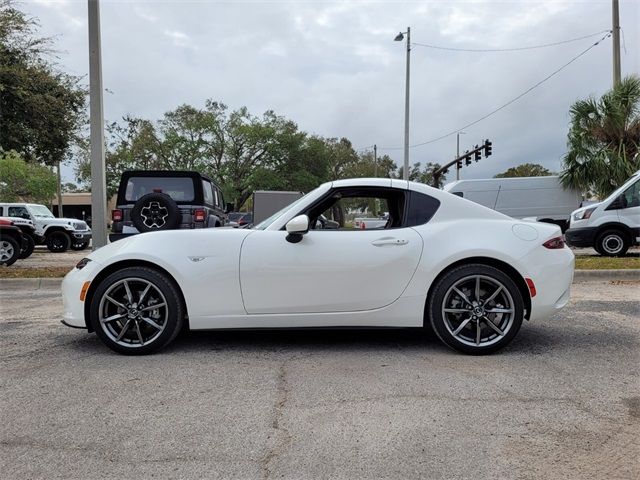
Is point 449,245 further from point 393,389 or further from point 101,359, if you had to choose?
point 101,359

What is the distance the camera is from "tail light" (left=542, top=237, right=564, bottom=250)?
4309 millimetres

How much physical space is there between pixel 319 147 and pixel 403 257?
38472 millimetres

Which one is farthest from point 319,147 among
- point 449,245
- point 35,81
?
point 449,245

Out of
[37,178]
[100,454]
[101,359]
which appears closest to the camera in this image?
[100,454]

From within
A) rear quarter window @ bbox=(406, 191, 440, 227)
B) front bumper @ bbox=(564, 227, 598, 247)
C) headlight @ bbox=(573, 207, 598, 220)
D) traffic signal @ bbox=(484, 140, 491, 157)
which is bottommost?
front bumper @ bbox=(564, 227, 598, 247)

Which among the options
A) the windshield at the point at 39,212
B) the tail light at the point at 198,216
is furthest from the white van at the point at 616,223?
the windshield at the point at 39,212

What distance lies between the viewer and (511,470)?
8.01ft

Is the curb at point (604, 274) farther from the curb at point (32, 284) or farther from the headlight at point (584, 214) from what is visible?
the curb at point (32, 284)

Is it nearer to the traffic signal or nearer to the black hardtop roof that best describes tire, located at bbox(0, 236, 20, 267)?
the black hardtop roof

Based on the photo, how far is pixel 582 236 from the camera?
1238cm

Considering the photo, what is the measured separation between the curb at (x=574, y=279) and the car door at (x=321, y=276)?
5825 millimetres

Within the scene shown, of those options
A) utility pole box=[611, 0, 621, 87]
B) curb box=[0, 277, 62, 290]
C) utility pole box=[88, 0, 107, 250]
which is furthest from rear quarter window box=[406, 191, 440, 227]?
Answer: utility pole box=[611, 0, 621, 87]

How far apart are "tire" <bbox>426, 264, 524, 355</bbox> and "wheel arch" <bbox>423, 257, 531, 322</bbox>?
0.09ft

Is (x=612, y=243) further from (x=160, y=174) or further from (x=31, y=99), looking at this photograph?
(x=31, y=99)
